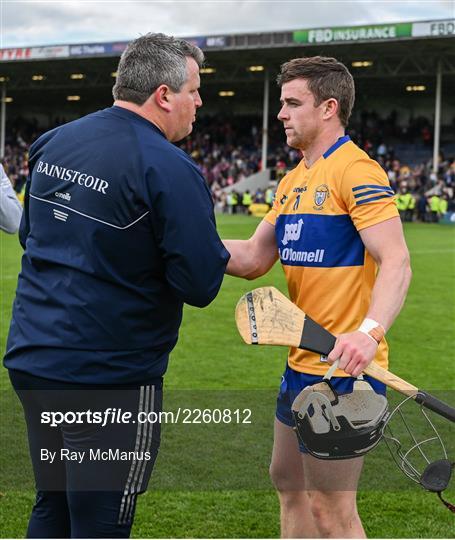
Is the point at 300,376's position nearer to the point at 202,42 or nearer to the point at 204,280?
the point at 204,280

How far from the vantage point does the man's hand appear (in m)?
2.71

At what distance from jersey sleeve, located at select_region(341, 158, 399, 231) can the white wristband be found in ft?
1.21

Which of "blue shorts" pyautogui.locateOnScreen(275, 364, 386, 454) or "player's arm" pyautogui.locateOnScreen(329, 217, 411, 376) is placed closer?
"player's arm" pyautogui.locateOnScreen(329, 217, 411, 376)

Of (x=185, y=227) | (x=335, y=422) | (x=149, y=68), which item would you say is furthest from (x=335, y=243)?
(x=149, y=68)

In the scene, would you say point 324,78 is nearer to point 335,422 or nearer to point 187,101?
point 187,101

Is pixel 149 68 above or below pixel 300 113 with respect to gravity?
above

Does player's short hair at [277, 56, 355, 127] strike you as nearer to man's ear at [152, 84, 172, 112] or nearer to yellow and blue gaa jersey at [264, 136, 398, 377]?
yellow and blue gaa jersey at [264, 136, 398, 377]

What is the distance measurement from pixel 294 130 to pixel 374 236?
577 millimetres

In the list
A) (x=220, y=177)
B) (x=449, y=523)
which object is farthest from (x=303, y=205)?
(x=220, y=177)

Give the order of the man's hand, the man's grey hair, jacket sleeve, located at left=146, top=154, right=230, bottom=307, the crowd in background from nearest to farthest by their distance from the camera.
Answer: jacket sleeve, located at left=146, top=154, right=230, bottom=307 < the man's grey hair < the man's hand < the crowd in background

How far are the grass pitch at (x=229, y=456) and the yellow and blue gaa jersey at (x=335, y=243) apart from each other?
162 centimetres

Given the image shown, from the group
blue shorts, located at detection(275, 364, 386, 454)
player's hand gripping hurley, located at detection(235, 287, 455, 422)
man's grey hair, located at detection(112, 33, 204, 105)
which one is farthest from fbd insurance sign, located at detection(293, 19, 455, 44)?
man's grey hair, located at detection(112, 33, 204, 105)

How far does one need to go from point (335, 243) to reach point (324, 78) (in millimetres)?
631

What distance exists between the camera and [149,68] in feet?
8.50
